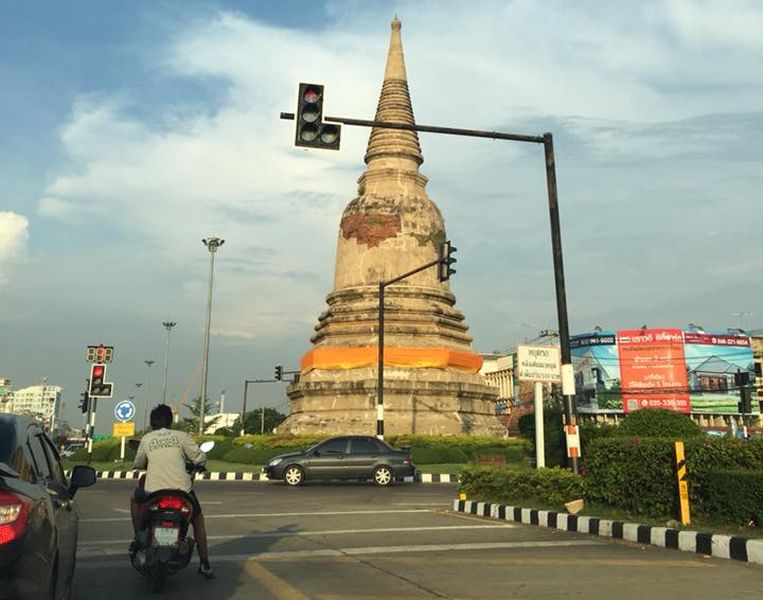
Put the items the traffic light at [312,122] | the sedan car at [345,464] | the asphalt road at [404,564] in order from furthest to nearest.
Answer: the sedan car at [345,464] < the traffic light at [312,122] < the asphalt road at [404,564]

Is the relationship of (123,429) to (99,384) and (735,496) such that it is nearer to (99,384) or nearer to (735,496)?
(99,384)

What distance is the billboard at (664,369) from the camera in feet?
224

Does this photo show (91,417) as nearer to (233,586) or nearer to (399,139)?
(399,139)

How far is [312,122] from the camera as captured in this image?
12031 mm

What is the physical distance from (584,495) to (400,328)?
23.2 metres

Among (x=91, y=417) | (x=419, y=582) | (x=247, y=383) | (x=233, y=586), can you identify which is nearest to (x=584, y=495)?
(x=419, y=582)

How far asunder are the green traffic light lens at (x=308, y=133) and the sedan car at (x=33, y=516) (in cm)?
755

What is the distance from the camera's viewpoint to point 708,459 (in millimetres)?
9719

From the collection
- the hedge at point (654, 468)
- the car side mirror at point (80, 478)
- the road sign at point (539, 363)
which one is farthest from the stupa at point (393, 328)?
the car side mirror at point (80, 478)

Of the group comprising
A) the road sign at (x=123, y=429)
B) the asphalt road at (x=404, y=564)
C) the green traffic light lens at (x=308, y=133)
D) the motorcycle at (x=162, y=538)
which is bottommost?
the asphalt road at (x=404, y=564)

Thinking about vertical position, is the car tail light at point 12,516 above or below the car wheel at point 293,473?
above

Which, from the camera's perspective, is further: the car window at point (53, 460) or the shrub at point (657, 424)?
the shrub at point (657, 424)

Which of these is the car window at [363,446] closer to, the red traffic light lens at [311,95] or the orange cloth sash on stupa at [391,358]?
the red traffic light lens at [311,95]

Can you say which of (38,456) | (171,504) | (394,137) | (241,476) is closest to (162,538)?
(171,504)
